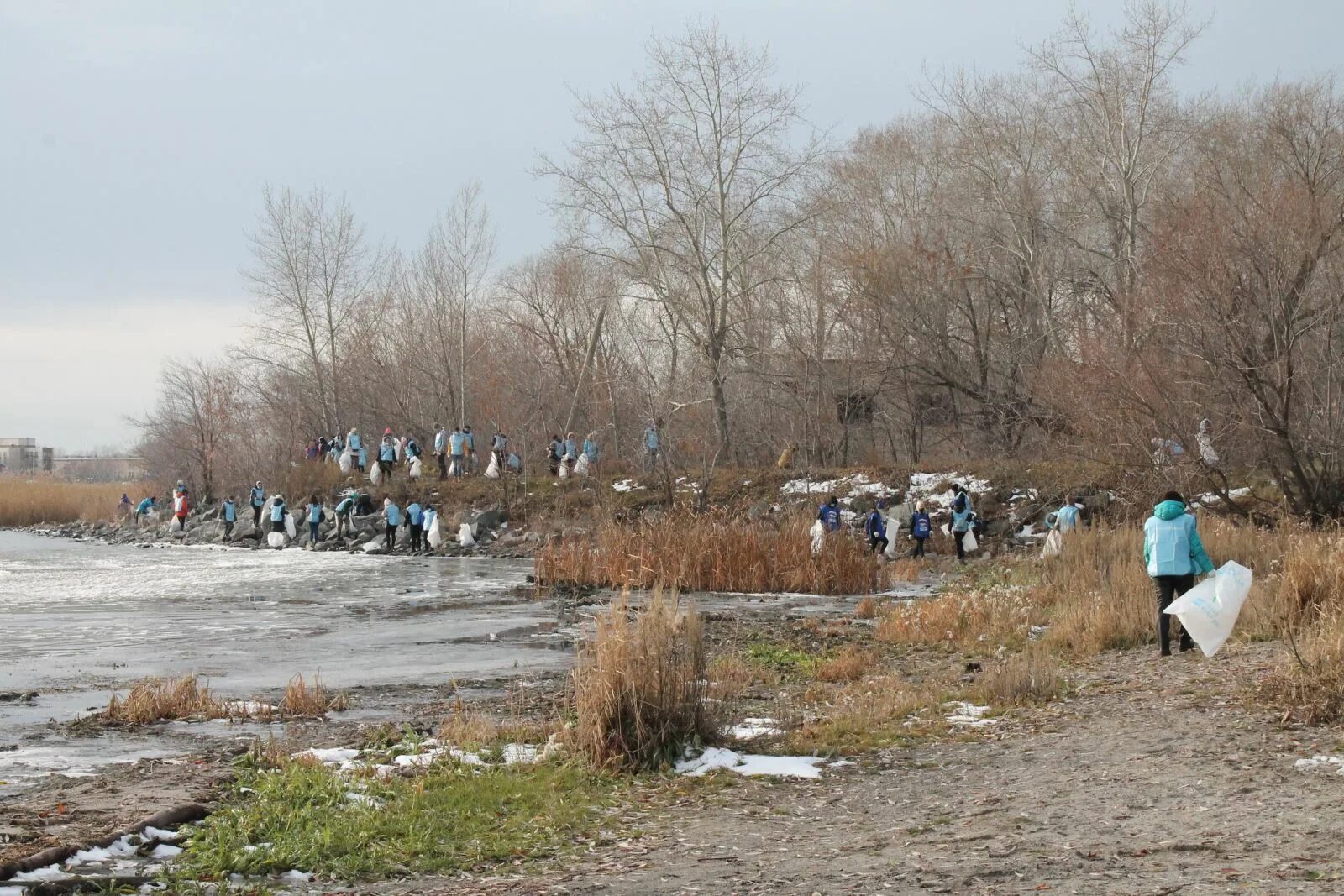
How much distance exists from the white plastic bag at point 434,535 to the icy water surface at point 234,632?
3.74 m

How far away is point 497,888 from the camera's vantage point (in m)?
6.39

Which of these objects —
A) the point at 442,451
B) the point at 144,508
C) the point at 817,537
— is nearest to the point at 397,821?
the point at 817,537

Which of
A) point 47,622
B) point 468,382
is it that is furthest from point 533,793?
point 468,382

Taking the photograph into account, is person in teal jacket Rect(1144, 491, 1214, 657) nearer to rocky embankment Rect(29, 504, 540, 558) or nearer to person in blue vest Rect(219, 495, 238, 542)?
rocky embankment Rect(29, 504, 540, 558)

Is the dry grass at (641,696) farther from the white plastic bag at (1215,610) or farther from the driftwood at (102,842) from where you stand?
the white plastic bag at (1215,610)

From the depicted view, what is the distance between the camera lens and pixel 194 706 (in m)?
11.9

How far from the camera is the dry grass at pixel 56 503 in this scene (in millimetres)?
61562

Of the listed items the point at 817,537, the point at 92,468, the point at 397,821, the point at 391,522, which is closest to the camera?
the point at 397,821

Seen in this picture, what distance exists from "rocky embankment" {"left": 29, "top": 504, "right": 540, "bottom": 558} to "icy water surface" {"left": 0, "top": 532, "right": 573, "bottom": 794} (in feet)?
12.5

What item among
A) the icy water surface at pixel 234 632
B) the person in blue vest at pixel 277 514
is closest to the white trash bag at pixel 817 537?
the icy water surface at pixel 234 632

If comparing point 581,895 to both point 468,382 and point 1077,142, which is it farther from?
point 468,382

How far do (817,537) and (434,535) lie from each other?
1711 cm

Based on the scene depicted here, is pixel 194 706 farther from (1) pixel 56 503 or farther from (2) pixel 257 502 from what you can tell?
(1) pixel 56 503

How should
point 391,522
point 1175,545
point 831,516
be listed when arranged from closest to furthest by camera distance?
1. point 1175,545
2. point 831,516
3. point 391,522
